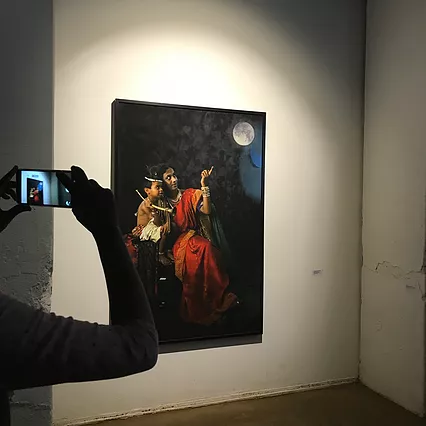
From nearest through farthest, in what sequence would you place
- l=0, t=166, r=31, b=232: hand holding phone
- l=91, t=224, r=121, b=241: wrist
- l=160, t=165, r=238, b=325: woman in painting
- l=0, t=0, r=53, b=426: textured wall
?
l=91, t=224, r=121, b=241: wrist, l=0, t=166, r=31, b=232: hand holding phone, l=0, t=0, r=53, b=426: textured wall, l=160, t=165, r=238, b=325: woman in painting

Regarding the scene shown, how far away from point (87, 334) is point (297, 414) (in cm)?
182

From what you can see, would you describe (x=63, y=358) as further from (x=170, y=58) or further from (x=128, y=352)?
(x=170, y=58)

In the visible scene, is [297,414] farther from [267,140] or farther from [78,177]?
[78,177]

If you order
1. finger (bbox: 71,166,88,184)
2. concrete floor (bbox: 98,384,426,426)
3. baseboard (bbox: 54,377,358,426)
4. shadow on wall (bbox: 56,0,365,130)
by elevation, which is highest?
shadow on wall (bbox: 56,0,365,130)

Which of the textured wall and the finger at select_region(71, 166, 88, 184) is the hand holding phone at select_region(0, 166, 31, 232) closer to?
the textured wall

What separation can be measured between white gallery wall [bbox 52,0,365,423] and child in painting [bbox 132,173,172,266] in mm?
183

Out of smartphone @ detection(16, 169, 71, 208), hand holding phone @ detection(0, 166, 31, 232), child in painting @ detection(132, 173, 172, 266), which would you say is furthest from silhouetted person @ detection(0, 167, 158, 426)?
child in painting @ detection(132, 173, 172, 266)

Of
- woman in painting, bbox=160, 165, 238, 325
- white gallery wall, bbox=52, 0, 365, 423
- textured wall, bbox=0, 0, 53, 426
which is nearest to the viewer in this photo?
textured wall, bbox=0, 0, 53, 426

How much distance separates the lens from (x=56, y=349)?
62 centimetres

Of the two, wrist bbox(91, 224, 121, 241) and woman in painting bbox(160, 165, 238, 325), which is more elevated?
wrist bbox(91, 224, 121, 241)

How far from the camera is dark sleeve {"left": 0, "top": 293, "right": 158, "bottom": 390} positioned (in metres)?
0.60

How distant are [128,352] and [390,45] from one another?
2.21m

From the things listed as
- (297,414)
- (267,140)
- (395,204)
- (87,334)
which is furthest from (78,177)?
(395,204)

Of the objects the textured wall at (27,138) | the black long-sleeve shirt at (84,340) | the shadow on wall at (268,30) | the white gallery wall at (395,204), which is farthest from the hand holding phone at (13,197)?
the white gallery wall at (395,204)
